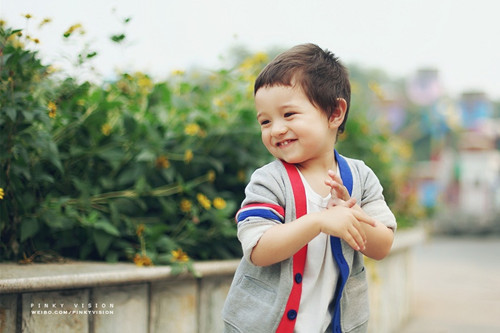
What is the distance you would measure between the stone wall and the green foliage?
14 cm

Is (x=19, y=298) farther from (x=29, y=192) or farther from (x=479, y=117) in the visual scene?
(x=479, y=117)

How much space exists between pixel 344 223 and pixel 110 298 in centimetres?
108

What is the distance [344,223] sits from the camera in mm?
1371

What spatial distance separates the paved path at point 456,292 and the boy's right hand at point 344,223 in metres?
3.02

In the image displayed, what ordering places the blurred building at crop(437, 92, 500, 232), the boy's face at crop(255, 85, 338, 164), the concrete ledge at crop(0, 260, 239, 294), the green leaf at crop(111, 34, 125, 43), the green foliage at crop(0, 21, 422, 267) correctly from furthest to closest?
1. the blurred building at crop(437, 92, 500, 232)
2. the green leaf at crop(111, 34, 125, 43)
3. the green foliage at crop(0, 21, 422, 267)
4. the concrete ledge at crop(0, 260, 239, 294)
5. the boy's face at crop(255, 85, 338, 164)

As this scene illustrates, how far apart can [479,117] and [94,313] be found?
19.2 meters

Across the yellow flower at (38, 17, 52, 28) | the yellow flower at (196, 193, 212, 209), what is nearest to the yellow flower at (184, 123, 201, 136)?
the yellow flower at (196, 193, 212, 209)

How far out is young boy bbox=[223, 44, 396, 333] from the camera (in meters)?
1.42

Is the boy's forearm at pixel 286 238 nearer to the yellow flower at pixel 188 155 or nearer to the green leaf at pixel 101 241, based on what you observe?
the green leaf at pixel 101 241

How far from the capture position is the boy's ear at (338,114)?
1.55 m

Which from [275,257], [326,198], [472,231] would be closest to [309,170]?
[326,198]

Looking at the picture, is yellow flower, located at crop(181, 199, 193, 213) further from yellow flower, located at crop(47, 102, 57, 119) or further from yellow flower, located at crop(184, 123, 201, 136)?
yellow flower, located at crop(47, 102, 57, 119)

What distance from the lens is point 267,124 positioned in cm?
152

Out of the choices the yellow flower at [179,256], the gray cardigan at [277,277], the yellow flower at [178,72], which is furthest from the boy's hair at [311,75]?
the yellow flower at [178,72]
